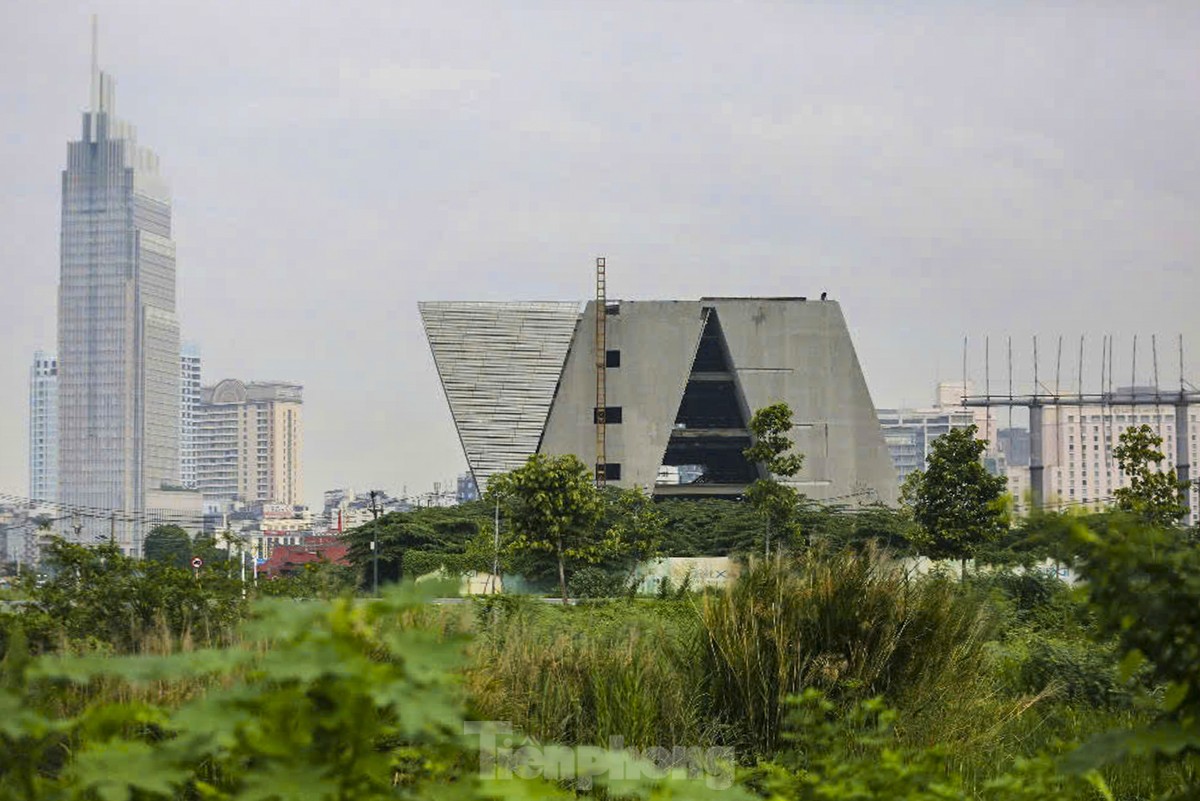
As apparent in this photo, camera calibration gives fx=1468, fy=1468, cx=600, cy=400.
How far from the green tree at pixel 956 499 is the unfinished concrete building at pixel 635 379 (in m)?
21.7

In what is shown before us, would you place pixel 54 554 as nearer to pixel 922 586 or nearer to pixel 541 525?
pixel 922 586

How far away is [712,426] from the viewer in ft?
198

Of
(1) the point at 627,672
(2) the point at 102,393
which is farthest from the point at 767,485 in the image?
(2) the point at 102,393

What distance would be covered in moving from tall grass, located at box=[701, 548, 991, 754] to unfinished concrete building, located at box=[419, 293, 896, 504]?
139ft

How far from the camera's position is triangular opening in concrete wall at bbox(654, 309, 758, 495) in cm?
5291

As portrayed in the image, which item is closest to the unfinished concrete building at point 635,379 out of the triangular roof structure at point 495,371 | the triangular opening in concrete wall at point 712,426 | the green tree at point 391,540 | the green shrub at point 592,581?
the triangular roof structure at point 495,371

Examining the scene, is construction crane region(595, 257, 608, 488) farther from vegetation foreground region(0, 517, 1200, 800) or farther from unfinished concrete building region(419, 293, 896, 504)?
vegetation foreground region(0, 517, 1200, 800)

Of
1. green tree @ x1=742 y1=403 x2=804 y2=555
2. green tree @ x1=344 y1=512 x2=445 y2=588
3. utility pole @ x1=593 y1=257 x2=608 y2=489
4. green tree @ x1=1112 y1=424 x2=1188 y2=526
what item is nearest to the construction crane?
utility pole @ x1=593 y1=257 x2=608 y2=489

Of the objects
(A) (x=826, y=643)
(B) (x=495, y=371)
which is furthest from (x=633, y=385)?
(A) (x=826, y=643)

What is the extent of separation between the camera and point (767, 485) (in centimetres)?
3219

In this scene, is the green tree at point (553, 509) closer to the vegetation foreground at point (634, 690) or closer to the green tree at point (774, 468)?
the green tree at point (774, 468)

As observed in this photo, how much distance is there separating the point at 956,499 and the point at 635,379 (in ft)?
75.7

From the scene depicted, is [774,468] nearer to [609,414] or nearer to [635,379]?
[635,379]

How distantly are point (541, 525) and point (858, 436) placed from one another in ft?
80.9
